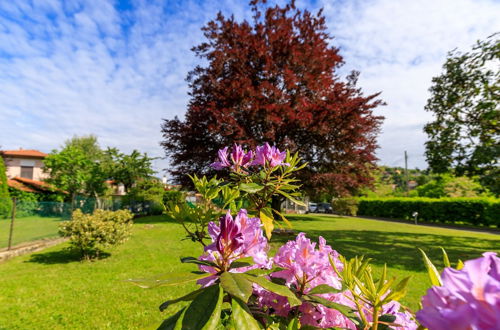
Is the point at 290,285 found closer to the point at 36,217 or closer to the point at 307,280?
the point at 307,280

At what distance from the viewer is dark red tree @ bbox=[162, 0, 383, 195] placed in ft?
34.8

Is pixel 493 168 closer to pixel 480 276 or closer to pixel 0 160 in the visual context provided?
pixel 480 276

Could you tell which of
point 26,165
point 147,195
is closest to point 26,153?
point 26,165

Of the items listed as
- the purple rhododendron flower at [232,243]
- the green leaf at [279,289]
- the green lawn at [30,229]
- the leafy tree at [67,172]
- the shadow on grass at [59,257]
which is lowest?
the shadow on grass at [59,257]

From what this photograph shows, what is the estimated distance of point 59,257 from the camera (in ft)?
24.1

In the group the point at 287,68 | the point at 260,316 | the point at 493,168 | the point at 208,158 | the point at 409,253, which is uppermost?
the point at 287,68

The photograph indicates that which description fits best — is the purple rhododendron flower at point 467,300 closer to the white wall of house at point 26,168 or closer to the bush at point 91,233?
the bush at point 91,233

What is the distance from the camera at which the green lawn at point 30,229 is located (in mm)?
A: 8985

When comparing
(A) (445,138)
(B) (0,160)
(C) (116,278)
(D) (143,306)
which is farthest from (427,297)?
(B) (0,160)

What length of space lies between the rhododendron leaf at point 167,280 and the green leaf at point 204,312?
9 cm

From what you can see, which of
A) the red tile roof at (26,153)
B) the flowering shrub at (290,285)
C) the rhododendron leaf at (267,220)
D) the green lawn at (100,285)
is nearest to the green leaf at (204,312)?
the flowering shrub at (290,285)

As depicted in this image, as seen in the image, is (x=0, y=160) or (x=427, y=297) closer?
(x=427, y=297)

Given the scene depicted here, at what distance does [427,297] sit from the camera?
438mm

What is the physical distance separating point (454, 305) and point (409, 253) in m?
9.04
